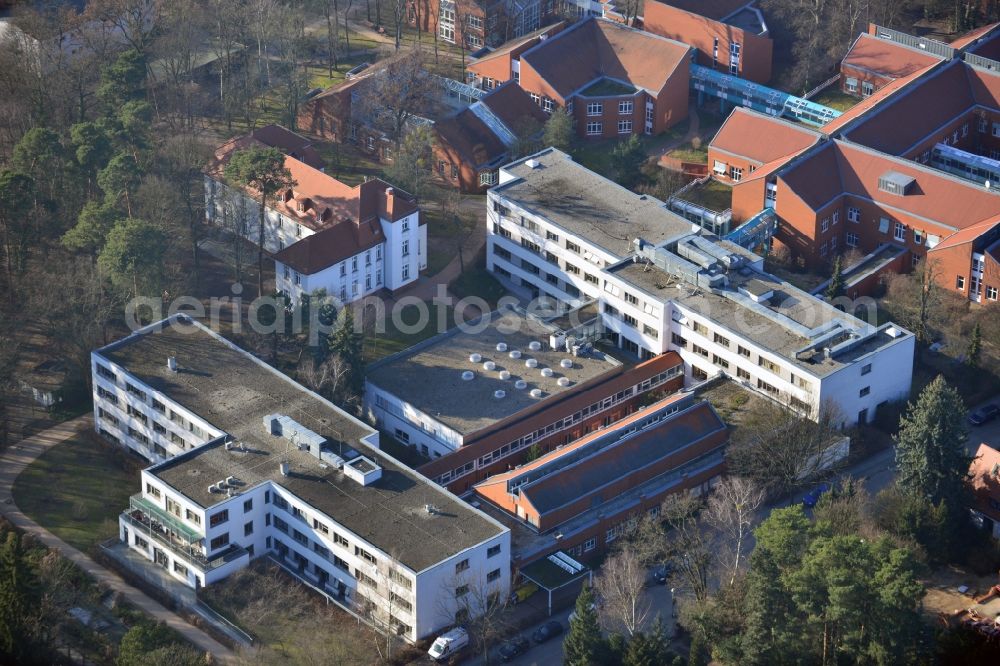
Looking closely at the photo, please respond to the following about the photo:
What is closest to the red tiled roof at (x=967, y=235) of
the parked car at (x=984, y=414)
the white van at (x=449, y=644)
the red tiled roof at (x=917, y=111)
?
the red tiled roof at (x=917, y=111)

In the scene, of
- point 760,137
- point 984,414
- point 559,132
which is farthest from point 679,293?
point 559,132

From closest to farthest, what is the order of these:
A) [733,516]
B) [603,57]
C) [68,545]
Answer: [68,545], [733,516], [603,57]

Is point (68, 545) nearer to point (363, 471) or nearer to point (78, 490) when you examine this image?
point (78, 490)

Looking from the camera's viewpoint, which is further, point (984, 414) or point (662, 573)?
point (984, 414)

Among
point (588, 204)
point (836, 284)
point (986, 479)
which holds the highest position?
point (588, 204)

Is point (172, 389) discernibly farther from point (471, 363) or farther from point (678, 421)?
point (678, 421)

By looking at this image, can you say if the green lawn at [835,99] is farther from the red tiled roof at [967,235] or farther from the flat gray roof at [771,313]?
the flat gray roof at [771,313]

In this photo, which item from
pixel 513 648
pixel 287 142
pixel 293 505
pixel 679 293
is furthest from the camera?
pixel 287 142

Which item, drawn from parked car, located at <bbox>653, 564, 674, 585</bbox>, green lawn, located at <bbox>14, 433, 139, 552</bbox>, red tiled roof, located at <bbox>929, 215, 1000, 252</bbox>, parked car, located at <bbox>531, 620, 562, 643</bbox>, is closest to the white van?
parked car, located at <bbox>531, 620, 562, 643</bbox>
